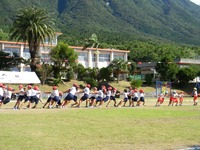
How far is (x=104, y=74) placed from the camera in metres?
79.3

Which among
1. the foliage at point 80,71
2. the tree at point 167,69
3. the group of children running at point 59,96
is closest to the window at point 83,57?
the foliage at point 80,71

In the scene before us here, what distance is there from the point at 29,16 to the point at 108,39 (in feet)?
293

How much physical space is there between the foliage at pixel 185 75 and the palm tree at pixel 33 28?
31081mm

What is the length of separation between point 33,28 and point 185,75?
3570 centimetres

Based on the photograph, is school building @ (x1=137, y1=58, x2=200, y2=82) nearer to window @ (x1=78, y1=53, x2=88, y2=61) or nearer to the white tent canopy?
window @ (x1=78, y1=53, x2=88, y2=61)

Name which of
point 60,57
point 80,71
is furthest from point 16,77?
point 80,71

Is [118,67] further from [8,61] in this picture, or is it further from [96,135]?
[96,135]

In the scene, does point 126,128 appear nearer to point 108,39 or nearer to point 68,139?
point 68,139

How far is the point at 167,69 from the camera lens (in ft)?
271

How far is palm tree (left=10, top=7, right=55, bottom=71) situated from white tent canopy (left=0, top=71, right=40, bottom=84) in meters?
10.5

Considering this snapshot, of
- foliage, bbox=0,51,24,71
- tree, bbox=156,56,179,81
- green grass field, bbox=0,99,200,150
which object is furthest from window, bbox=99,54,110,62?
green grass field, bbox=0,99,200,150

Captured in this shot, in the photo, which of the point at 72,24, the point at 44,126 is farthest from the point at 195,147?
the point at 72,24

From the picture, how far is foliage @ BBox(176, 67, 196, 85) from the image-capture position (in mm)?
82438

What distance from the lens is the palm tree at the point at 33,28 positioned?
2542 inches
